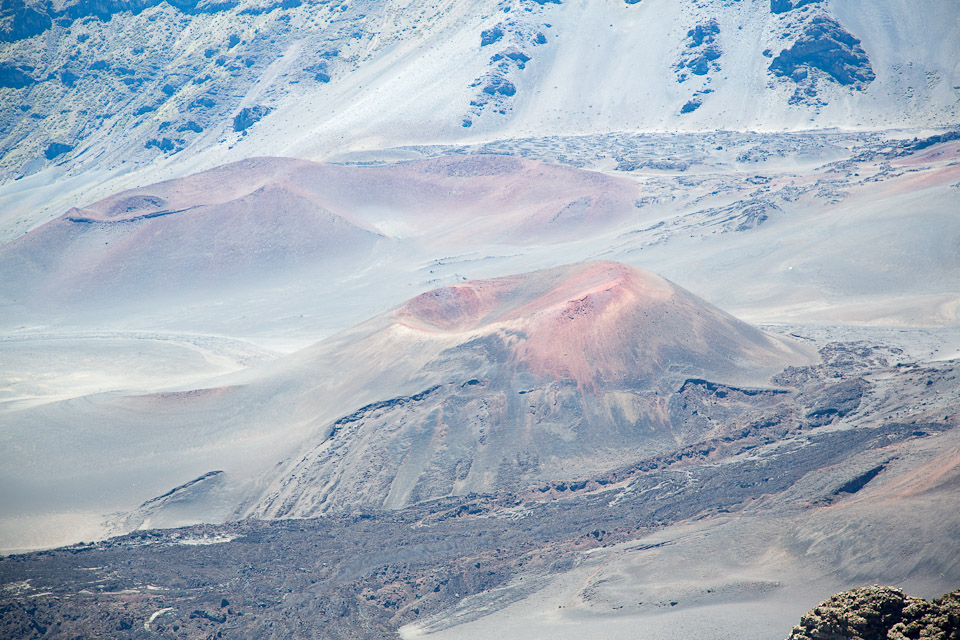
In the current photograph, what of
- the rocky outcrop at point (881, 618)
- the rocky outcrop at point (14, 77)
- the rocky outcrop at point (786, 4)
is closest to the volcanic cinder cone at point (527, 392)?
the rocky outcrop at point (881, 618)

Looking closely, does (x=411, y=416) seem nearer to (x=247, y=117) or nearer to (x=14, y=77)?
(x=247, y=117)

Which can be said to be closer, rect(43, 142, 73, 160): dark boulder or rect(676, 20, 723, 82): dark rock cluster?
rect(676, 20, 723, 82): dark rock cluster

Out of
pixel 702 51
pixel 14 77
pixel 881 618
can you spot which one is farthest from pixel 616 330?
pixel 14 77

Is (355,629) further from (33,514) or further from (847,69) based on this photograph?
(847,69)

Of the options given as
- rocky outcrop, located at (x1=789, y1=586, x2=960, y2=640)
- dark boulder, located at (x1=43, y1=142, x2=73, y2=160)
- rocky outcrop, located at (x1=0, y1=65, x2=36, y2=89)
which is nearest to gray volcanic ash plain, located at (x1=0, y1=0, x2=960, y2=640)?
rocky outcrop, located at (x1=789, y1=586, x2=960, y2=640)

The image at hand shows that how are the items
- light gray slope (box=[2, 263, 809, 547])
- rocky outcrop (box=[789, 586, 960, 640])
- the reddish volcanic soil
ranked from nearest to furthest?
1. rocky outcrop (box=[789, 586, 960, 640])
2. light gray slope (box=[2, 263, 809, 547])
3. the reddish volcanic soil

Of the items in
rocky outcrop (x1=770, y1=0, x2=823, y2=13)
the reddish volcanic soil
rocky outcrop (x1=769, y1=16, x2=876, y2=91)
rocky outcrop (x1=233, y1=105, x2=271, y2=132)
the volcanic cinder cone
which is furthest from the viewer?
rocky outcrop (x1=233, y1=105, x2=271, y2=132)

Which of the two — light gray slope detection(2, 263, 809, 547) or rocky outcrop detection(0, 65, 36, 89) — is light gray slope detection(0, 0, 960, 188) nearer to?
rocky outcrop detection(0, 65, 36, 89)

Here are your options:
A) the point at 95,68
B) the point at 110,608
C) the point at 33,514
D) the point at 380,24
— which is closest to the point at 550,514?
the point at 110,608
